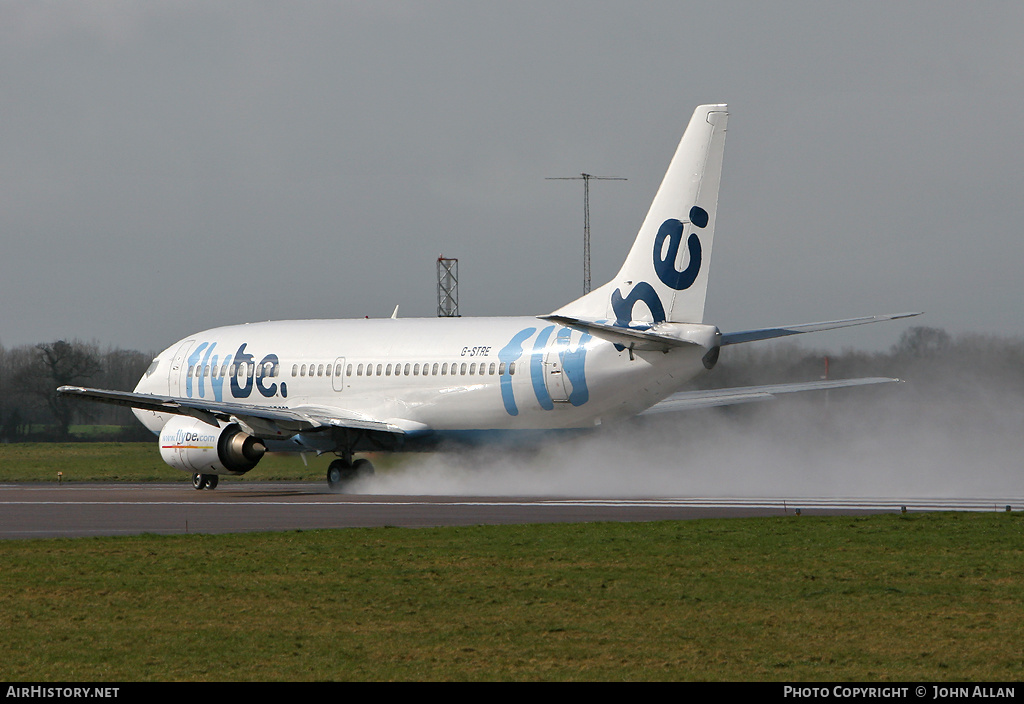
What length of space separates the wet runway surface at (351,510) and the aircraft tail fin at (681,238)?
4.77 metres

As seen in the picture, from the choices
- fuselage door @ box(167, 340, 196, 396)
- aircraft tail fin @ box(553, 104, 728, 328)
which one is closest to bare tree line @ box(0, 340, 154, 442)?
fuselage door @ box(167, 340, 196, 396)

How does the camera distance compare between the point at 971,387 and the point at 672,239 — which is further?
the point at 971,387

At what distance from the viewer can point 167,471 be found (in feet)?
163

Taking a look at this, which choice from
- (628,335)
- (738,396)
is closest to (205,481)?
(628,335)

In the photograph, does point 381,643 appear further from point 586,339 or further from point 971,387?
point 971,387

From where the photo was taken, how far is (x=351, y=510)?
87.2ft

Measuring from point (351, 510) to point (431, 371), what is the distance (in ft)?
29.7

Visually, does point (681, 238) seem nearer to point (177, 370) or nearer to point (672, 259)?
point (672, 259)

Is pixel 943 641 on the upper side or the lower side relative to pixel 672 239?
lower

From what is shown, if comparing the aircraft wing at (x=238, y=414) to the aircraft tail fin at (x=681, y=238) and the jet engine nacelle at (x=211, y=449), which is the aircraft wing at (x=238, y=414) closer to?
the jet engine nacelle at (x=211, y=449)

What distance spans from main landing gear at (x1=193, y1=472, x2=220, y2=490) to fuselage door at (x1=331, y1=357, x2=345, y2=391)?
430 centimetres

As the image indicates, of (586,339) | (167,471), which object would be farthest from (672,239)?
(167,471)

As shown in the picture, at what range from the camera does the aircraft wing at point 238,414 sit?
33.6 m

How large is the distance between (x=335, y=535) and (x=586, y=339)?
13.3 metres
